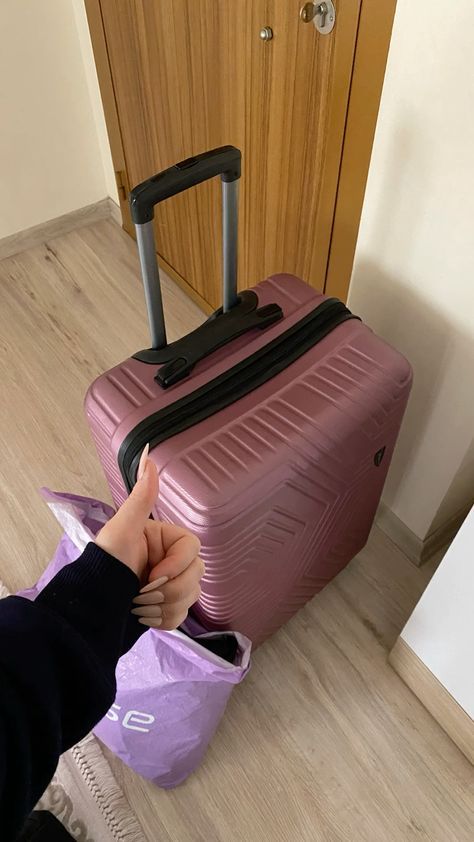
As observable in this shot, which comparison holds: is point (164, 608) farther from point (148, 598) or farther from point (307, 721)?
point (307, 721)

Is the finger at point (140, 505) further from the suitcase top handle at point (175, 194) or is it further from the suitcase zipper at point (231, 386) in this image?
the suitcase top handle at point (175, 194)

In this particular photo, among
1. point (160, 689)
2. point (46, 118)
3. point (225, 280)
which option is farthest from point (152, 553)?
point (46, 118)

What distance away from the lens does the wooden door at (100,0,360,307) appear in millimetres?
1004

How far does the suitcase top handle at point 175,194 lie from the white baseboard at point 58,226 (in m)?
1.23

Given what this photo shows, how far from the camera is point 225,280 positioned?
979 millimetres

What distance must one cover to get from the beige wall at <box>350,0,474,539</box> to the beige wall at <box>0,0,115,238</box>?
45.9 inches

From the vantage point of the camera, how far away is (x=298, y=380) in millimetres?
890

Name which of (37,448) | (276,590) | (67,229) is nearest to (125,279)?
(67,229)

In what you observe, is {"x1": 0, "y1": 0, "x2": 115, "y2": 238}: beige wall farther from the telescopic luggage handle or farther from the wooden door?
the telescopic luggage handle

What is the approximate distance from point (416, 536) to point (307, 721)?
42 centimetres

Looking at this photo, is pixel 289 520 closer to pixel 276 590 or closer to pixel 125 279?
pixel 276 590

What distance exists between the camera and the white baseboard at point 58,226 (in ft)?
6.55

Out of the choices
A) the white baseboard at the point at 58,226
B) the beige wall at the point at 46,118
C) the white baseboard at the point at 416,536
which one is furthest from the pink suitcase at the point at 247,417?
the white baseboard at the point at 58,226

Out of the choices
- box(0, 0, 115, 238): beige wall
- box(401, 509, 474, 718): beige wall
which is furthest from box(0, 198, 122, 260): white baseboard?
box(401, 509, 474, 718): beige wall
